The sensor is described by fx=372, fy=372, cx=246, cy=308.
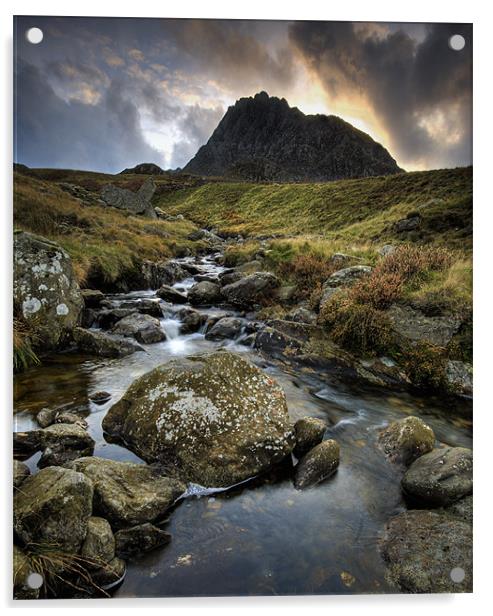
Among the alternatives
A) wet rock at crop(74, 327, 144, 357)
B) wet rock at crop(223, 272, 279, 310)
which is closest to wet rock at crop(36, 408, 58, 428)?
wet rock at crop(74, 327, 144, 357)

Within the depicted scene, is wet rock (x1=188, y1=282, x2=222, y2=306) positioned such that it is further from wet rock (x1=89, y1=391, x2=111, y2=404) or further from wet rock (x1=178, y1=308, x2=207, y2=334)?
wet rock (x1=89, y1=391, x2=111, y2=404)

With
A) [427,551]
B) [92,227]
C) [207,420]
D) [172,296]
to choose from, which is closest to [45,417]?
[207,420]

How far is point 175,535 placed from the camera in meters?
3.39

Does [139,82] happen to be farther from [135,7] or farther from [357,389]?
[357,389]

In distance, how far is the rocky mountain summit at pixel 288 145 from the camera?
5.00 metres

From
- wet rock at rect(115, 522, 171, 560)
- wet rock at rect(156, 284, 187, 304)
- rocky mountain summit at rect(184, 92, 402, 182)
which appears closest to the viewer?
wet rock at rect(115, 522, 171, 560)

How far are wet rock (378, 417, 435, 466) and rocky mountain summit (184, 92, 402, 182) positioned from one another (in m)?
3.66

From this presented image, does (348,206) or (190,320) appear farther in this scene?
(348,206)

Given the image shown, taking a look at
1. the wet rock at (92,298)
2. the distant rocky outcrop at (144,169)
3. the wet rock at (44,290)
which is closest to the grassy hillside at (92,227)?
the wet rock at (44,290)

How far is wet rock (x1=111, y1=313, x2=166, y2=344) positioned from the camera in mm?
Answer: 7715

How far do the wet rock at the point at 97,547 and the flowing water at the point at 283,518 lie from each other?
0.26 meters

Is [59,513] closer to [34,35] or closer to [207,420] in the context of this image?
[207,420]

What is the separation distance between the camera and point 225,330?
8.52 metres

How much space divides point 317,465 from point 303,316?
4.70m
